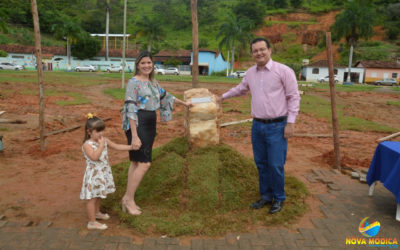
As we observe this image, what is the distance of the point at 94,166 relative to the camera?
3129mm

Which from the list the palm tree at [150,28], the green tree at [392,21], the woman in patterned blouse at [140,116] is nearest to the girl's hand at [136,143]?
the woman in patterned blouse at [140,116]

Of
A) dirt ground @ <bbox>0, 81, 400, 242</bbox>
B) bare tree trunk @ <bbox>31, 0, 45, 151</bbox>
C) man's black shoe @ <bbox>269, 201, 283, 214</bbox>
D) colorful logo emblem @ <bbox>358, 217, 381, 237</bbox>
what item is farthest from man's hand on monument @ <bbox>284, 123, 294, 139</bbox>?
bare tree trunk @ <bbox>31, 0, 45, 151</bbox>

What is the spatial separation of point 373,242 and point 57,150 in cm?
540

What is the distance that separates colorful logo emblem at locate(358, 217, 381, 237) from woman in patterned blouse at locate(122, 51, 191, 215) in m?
2.25

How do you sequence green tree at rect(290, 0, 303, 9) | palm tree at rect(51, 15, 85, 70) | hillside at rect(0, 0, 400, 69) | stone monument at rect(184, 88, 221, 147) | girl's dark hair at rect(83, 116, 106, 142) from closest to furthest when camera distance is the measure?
girl's dark hair at rect(83, 116, 106, 142) → stone monument at rect(184, 88, 221, 147) → palm tree at rect(51, 15, 85, 70) → hillside at rect(0, 0, 400, 69) → green tree at rect(290, 0, 303, 9)

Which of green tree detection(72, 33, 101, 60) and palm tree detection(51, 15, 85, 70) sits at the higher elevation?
palm tree detection(51, 15, 85, 70)

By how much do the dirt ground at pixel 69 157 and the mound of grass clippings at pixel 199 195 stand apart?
17 centimetres

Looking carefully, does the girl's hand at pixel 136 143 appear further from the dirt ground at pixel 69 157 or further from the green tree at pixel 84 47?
the green tree at pixel 84 47

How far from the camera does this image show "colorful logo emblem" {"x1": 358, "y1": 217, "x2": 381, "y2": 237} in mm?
3145

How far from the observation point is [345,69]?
4203cm

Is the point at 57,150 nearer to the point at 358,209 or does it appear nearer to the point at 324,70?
the point at 358,209

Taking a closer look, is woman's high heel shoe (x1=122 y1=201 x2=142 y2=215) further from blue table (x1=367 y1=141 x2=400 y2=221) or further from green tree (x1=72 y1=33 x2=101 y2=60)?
green tree (x1=72 y1=33 x2=101 y2=60)

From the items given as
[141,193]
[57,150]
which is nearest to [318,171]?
[141,193]

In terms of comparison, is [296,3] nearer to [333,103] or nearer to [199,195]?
[333,103]
